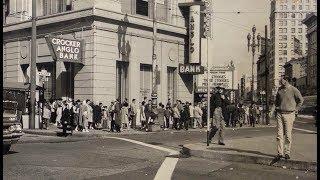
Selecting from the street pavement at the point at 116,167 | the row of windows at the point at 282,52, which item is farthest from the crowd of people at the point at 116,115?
the row of windows at the point at 282,52

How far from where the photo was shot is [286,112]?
1084 cm

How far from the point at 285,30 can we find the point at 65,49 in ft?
463

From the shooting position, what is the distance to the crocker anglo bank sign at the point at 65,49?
88.9 feet

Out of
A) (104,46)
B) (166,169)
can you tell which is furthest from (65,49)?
(166,169)

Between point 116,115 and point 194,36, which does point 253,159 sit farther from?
point 194,36

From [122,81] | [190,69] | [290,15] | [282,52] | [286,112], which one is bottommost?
[286,112]

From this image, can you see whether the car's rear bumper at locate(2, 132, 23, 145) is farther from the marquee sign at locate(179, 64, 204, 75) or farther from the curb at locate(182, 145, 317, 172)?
the marquee sign at locate(179, 64, 204, 75)

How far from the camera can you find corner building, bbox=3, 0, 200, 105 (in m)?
29.0

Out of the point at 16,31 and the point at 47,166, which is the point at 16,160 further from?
the point at 16,31

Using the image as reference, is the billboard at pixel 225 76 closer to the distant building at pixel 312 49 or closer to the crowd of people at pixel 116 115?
the crowd of people at pixel 116 115

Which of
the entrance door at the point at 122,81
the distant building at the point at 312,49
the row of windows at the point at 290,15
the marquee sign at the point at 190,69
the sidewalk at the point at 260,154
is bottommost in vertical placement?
the sidewalk at the point at 260,154

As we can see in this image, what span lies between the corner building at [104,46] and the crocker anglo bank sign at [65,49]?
53 cm

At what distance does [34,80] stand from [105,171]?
16.1 metres

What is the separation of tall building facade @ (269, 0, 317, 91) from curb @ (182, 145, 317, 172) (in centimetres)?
12942
